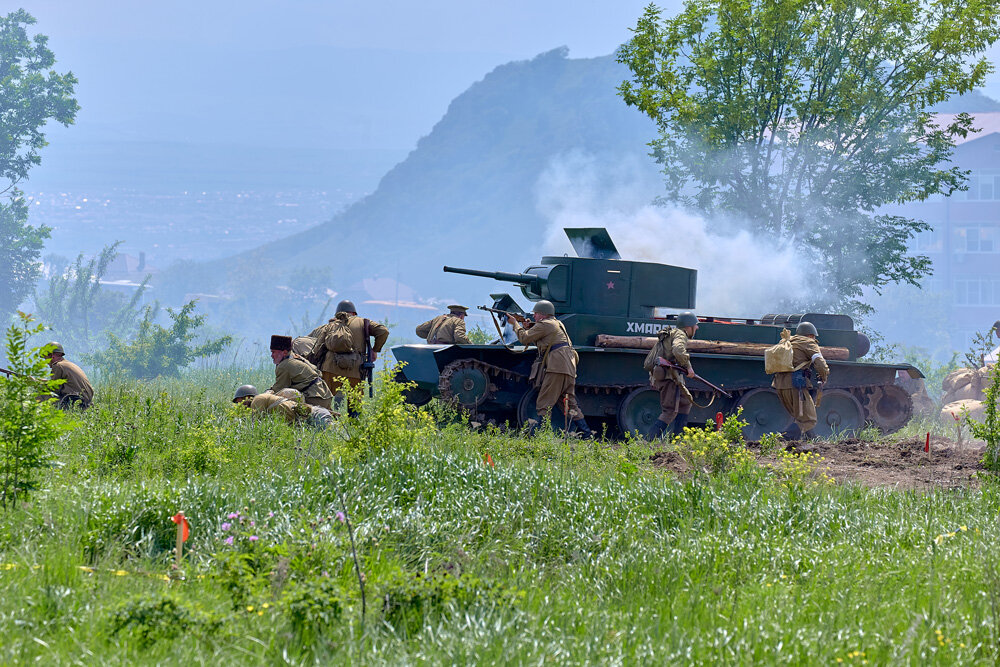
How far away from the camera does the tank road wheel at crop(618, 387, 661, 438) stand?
14.2 m

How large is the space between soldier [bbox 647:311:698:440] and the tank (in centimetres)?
70

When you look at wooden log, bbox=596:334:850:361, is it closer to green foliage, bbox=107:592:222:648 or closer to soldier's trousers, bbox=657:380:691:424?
soldier's trousers, bbox=657:380:691:424

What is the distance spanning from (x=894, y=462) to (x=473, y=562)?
21.7 ft

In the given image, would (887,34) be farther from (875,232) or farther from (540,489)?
(540,489)

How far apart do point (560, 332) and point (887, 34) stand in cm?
1408

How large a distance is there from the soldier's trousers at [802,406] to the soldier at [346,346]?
5.31 meters

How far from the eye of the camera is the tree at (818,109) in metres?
22.5

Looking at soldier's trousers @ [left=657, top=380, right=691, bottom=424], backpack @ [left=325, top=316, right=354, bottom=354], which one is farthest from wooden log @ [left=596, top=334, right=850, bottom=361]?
backpack @ [left=325, top=316, right=354, bottom=354]

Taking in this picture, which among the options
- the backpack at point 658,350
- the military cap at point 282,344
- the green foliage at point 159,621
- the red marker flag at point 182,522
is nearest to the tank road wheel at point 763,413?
the backpack at point 658,350

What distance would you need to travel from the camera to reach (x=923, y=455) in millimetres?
11500

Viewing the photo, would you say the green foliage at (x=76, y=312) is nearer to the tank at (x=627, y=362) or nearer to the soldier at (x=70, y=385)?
the soldier at (x=70, y=385)

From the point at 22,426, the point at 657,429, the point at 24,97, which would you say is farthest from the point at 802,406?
the point at 24,97

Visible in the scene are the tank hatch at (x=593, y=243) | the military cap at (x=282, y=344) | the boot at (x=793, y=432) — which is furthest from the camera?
the tank hatch at (x=593, y=243)

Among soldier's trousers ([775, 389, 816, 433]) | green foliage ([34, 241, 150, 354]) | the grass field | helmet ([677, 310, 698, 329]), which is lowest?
green foliage ([34, 241, 150, 354])
